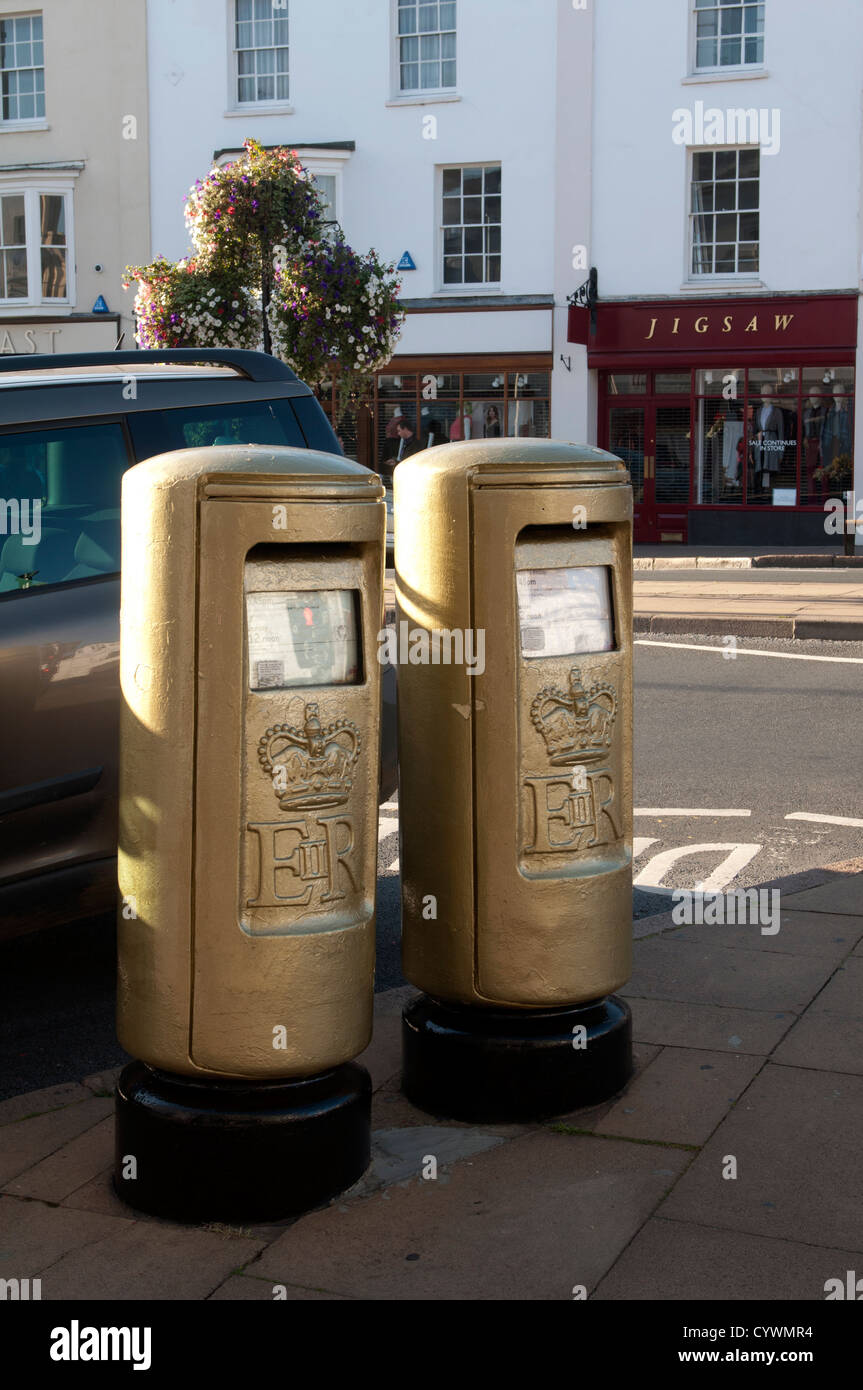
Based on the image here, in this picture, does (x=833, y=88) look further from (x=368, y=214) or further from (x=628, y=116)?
(x=368, y=214)

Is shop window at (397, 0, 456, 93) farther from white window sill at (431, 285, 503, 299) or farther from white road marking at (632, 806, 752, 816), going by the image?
white road marking at (632, 806, 752, 816)

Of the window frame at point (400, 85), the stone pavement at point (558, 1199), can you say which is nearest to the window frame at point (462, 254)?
the window frame at point (400, 85)

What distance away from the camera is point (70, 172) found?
1067 inches

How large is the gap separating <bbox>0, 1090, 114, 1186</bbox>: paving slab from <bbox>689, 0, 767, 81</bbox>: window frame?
76.2ft

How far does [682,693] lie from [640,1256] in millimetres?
7191

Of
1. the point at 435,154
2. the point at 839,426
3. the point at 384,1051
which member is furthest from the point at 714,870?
the point at 435,154

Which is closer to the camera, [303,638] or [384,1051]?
[303,638]

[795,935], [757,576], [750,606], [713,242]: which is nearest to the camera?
[795,935]

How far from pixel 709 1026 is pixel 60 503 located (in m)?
2.45

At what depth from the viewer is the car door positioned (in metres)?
4.15

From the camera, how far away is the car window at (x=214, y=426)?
4.62m

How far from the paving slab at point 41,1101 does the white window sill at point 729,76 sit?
75.8 feet

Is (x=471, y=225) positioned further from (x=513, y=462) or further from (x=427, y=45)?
(x=513, y=462)

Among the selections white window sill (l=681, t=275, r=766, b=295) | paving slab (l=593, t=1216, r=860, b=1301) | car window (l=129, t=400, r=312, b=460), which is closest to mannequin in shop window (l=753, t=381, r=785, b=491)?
white window sill (l=681, t=275, r=766, b=295)
